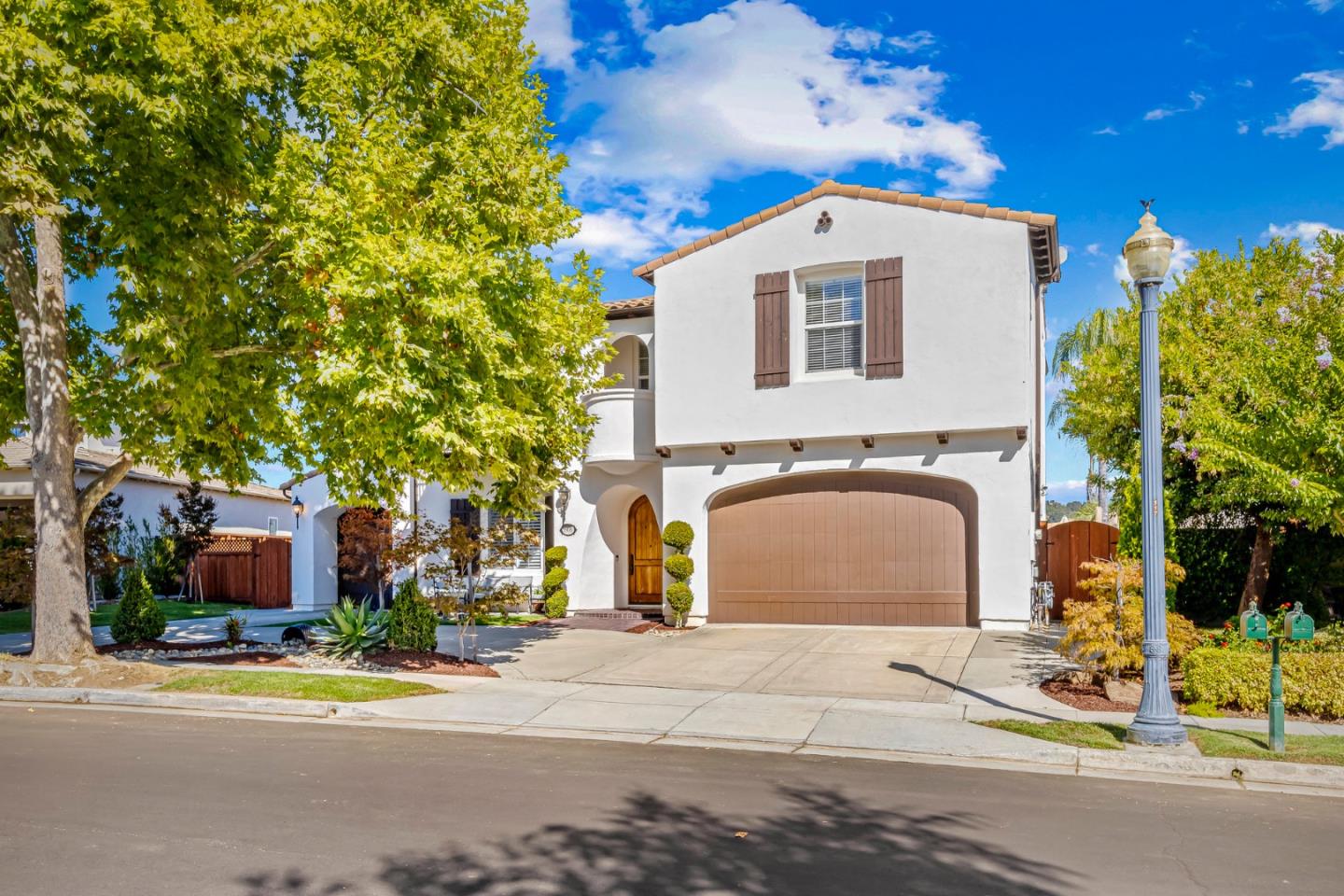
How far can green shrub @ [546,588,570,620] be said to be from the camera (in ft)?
67.2

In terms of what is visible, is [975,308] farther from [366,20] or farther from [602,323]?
[366,20]

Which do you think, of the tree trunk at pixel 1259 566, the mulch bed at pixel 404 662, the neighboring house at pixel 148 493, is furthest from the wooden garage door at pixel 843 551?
the neighboring house at pixel 148 493

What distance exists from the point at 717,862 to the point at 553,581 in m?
15.2

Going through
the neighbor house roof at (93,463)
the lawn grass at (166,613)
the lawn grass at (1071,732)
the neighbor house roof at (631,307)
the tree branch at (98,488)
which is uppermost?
the neighbor house roof at (631,307)

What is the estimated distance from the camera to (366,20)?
13.2 metres

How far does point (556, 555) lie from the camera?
68.5 feet

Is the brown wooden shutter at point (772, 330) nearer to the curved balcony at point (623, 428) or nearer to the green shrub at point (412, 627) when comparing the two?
the curved balcony at point (623, 428)

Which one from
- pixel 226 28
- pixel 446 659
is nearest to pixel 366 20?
pixel 226 28

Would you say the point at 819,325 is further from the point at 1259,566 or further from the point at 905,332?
the point at 1259,566

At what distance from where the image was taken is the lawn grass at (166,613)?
20.1 m

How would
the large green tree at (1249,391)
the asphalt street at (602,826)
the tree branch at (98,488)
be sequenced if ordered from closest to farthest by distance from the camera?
the asphalt street at (602,826) < the large green tree at (1249,391) < the tree branch at (98,488)

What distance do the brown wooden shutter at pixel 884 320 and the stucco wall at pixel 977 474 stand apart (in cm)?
137

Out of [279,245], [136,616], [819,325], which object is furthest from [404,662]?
[819,325]

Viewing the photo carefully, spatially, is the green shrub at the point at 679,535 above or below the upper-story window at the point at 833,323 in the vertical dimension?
below
